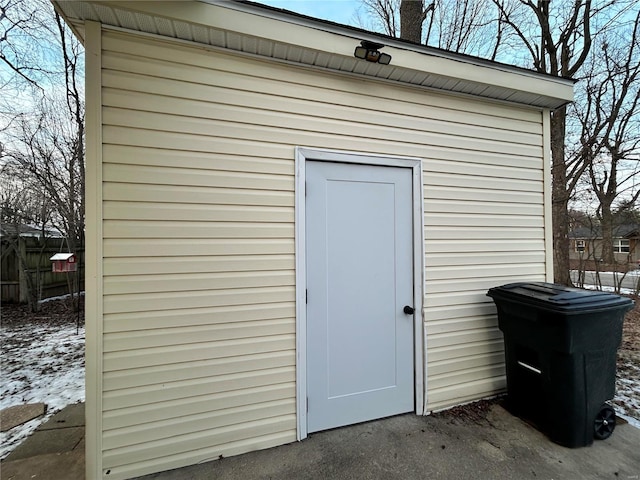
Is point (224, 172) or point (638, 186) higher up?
point (638, 186)

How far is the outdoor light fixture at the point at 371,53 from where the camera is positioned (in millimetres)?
2037

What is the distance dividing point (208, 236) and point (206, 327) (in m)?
0.63

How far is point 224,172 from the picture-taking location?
1996mm

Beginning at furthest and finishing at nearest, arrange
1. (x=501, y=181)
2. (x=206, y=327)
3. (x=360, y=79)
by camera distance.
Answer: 1. (x=501, y=181)
2. (x=360, y=79)
3. (x=206, y=327)

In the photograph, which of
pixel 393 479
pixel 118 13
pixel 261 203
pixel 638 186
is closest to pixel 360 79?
pixel 261 203

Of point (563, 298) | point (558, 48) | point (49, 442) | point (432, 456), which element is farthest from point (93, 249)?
point (558, 48)

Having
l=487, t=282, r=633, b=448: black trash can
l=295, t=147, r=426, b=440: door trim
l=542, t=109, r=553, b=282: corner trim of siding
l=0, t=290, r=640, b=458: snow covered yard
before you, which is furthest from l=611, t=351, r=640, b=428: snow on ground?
l=295, t=147, r=426, b=440: door trim

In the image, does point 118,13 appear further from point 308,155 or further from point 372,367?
point 372,367

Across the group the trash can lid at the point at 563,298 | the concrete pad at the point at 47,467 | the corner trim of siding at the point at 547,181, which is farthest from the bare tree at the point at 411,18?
the concrete pad at the point at 47,467

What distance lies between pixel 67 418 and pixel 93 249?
1.83m

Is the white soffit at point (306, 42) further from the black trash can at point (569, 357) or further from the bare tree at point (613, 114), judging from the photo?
the bare tree at point (613, 114)

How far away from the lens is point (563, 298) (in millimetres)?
2010

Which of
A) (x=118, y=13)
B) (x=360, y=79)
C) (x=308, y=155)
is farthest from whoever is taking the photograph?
(x=360, y=79)

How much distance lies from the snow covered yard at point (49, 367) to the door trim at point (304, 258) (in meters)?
1.82
